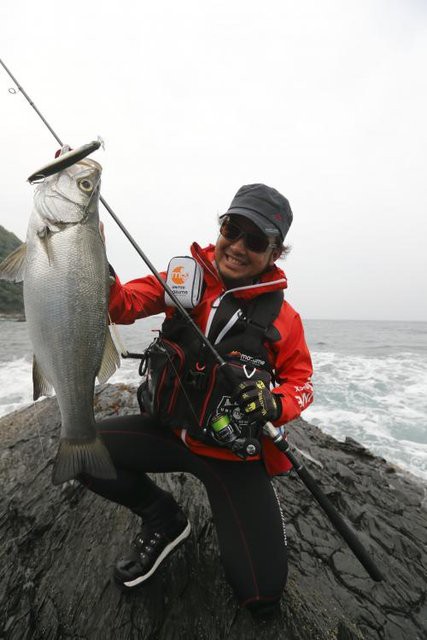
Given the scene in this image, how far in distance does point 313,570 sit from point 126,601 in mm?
1763

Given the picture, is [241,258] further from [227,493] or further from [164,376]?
[227,493]

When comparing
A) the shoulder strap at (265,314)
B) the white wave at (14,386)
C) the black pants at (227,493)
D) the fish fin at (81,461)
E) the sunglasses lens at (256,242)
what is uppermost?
the sunglasses lens at (256,242)

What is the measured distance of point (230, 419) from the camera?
2658mm

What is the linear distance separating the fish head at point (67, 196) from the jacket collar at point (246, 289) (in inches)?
51.3

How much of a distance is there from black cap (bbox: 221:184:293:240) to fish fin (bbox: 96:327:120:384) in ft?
4.98

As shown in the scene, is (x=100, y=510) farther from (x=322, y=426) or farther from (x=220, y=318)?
(x=322, y=426)

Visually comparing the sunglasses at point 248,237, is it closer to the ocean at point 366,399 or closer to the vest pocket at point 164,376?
the vest pocket at point 164,376

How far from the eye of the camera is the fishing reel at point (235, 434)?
8.36ft

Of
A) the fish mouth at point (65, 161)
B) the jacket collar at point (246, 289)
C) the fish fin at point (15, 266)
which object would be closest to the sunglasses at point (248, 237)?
the jacket collar at point (246, 289)

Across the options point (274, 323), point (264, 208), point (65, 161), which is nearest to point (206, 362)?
point (274, 323)

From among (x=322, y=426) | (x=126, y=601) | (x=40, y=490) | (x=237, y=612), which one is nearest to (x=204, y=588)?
(x=237, y=612)

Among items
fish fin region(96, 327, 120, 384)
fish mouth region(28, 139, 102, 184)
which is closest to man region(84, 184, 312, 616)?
fish fin region(96, 327, 120, 384)

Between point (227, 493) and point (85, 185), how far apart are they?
2.57 meters

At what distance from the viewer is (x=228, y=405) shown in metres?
2.72
